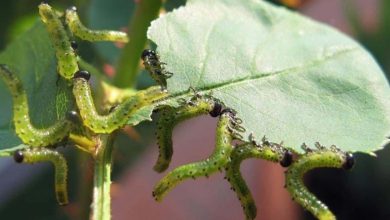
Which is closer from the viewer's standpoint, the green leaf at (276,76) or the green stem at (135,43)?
the green leaf at (276,76)

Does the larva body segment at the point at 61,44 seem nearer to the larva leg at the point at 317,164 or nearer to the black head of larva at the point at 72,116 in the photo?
the black head of larva at the point at 72,116

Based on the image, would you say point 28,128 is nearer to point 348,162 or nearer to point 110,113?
point 110,113

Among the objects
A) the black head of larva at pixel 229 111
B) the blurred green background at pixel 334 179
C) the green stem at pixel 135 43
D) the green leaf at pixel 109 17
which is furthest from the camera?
the blurred green background at pixel 334 179

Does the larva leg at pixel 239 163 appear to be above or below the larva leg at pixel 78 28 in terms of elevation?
below

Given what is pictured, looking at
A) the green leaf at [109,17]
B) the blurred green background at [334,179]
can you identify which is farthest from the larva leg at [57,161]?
the blurred green background at [334,179]

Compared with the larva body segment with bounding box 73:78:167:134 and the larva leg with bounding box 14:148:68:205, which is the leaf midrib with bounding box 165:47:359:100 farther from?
the larva leg with bounding box 14:148:68:205

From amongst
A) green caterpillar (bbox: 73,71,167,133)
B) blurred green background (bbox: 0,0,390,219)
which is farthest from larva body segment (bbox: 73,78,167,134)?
blurred green background (bbox: 0,0,390,219)

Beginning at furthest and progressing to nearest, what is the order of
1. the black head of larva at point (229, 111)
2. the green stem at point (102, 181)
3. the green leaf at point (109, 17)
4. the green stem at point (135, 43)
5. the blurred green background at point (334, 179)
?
1. the blurred green background at point (334, 179)
2. the green leaf at point (109, 17)
3. the green stem at point (135, 43)
4. the black head of larva at point (229, 111)
5. the green stem at point (102, 181)

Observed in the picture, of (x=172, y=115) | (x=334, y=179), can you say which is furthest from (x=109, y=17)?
(x=334, y=179)

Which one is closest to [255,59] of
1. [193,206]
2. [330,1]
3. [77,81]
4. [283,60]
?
[283,60]
